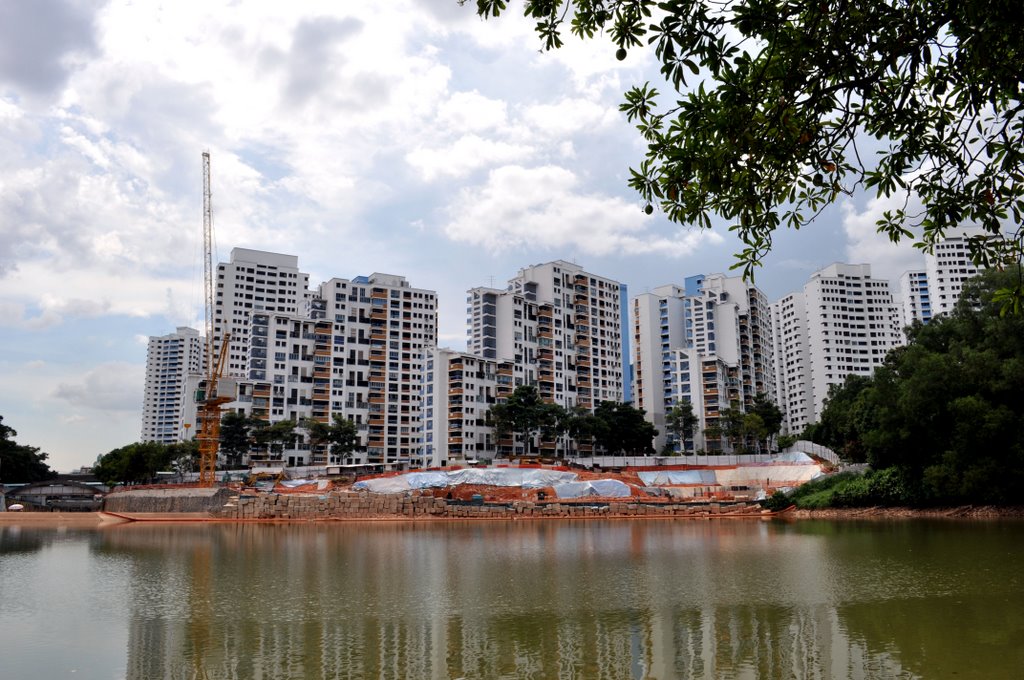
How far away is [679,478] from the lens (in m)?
92.8

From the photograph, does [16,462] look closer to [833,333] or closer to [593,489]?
[593,489]

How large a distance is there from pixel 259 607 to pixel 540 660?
10471mm

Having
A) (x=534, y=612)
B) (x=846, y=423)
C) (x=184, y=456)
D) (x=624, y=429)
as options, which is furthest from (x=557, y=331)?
(x=534, y=612)

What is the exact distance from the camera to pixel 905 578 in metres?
24.5

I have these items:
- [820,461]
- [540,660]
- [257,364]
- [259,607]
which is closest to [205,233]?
[257,364]

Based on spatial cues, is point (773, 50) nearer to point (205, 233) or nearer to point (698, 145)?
point (698, 145)

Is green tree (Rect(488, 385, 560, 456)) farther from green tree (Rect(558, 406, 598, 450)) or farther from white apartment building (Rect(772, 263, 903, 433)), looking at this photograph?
white apartment building (Rect(772, 263, 903, 433))

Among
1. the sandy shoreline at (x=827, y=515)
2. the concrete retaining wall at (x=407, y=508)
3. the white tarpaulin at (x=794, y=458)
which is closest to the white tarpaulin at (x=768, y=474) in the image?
the white tarpaulin at (x=794, y=458)

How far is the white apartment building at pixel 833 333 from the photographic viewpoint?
170500 millimetres

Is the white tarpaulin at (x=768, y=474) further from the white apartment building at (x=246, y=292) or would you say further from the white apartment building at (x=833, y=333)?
the white apartment building at (x=246, y=292)

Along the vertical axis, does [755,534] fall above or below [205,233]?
below

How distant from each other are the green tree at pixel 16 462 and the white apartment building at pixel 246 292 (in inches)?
2396

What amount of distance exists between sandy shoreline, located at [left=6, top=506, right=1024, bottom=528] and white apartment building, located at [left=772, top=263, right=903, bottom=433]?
112 m

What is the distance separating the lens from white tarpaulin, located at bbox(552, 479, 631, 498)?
8056cm
